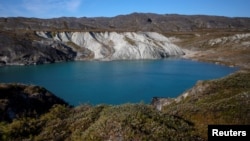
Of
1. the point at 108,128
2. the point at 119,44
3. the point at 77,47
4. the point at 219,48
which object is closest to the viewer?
the point at 108,128

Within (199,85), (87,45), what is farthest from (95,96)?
(87,45)

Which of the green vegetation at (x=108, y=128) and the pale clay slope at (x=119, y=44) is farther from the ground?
the pale clay slope at (x=119, y=44)

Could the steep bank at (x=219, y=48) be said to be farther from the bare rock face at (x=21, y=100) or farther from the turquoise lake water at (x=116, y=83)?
the bare rock face at (x=21, y=100)

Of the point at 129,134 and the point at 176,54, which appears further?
the point at 176,54

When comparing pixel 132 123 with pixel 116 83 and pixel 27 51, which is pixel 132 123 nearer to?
pixel 116 83

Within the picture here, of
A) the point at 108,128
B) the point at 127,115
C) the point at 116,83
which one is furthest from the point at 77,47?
the point at 108,128

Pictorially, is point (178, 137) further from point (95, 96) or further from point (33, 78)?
point (33, 78)

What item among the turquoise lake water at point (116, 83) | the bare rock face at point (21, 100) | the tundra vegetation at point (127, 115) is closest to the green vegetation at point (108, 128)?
the tundra vegetation at point (127, 115)
